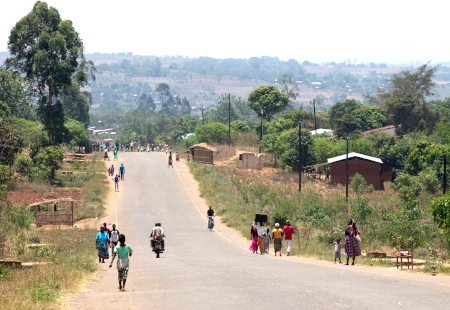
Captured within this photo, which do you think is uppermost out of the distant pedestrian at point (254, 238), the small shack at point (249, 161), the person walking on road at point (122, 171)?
the distant pedestrian at point (254, 238)

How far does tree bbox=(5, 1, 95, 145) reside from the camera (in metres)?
56.6

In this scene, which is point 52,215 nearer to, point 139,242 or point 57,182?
point 139,242

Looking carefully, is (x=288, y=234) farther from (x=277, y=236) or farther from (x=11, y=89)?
(x=11, y=89)

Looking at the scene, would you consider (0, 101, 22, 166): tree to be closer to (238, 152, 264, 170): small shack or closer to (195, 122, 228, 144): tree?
(238, 152, 264, 170): small shack

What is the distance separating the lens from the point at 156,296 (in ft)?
Answer: 60.8

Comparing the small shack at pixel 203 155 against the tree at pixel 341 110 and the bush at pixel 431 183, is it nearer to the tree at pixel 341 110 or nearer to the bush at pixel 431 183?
the bush at pixel 431 183

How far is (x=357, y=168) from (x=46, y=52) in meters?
28.6

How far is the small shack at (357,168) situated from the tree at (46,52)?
80.1 feet

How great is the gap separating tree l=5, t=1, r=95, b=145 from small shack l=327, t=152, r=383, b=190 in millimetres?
24406

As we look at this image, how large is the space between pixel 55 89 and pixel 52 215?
68.6ft

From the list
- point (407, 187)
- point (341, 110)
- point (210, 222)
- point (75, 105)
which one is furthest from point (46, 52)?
point (341, 110)

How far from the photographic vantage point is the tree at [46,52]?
56594 millimetres

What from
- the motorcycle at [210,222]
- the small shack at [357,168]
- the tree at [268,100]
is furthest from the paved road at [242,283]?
the tree at [268,100]

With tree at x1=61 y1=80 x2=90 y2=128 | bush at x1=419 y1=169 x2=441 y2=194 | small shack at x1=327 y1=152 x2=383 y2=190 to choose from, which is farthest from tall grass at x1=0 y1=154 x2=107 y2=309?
tree at x1=61 y1=80 x2=90 y2=128
